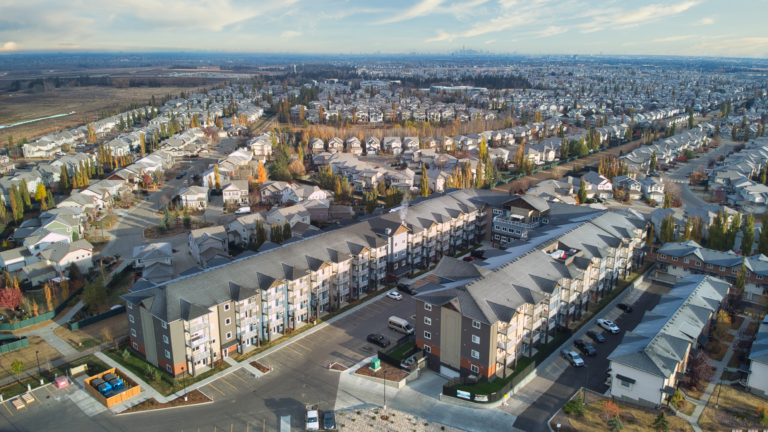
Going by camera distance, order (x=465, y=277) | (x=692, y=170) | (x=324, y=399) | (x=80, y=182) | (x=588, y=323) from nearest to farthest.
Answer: (x=324, y=399), (x=465, y=277), (x=588, y=323), (x=80, y=182), (x=692, y=170)

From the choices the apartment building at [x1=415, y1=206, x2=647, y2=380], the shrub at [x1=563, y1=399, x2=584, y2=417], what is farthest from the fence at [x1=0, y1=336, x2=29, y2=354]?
the shrub at [x1=563, y1=399, x2=584, y2=417]

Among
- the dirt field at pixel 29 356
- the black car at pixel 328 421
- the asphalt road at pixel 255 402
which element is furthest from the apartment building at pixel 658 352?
the dirt field at pixel 29 356

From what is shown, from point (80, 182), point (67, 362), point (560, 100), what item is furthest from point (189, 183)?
point (560, 100)

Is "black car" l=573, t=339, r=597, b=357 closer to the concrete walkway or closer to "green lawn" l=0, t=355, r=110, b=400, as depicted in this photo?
the concrete walkway

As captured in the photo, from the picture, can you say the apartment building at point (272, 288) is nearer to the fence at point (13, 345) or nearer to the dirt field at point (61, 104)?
the fence at point (13, 345)

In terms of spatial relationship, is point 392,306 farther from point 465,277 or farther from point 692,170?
point 692,170

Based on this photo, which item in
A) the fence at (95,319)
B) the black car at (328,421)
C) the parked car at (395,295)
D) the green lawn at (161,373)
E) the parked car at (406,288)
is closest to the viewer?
the black car at (328,421)
